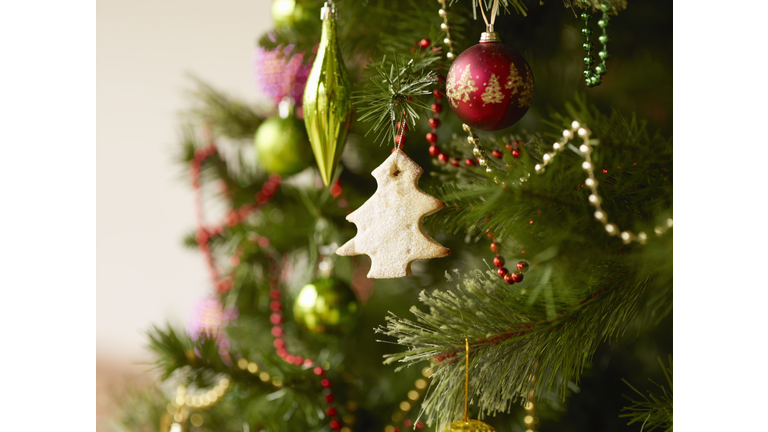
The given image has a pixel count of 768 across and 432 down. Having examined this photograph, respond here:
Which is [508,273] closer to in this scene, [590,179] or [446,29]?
[590,179]

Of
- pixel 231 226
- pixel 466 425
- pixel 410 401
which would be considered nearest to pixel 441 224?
pixel 466 425

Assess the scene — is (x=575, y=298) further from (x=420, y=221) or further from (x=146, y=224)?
(x=146, y=224)

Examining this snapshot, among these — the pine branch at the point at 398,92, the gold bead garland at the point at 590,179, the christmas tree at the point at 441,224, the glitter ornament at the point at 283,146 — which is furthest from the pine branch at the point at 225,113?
the gold bead garland at the point at 590,179

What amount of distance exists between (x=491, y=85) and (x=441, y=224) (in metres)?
0.12

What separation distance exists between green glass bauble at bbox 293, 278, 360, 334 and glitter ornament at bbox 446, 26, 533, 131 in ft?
0.96

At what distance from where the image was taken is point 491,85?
0.34 m

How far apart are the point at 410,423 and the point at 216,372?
22cm

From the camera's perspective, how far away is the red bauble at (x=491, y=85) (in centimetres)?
35

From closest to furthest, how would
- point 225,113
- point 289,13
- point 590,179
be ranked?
1. point 590,179
2. point 289,13
3. point 225,113

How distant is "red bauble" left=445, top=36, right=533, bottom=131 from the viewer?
0.35m

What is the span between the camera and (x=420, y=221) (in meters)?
0.38

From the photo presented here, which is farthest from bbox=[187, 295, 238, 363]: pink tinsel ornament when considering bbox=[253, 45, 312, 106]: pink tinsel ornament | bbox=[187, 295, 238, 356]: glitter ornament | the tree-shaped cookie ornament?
the tree-shaped cookie ornament

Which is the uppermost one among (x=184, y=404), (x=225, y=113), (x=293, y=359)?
(x=225, y=113)

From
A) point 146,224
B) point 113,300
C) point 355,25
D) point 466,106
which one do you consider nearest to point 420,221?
point 466,106
